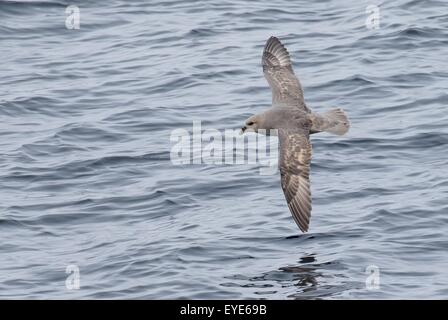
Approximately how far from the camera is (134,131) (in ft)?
52.7

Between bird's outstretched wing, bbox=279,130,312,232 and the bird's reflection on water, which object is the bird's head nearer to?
bird's outstretched wing, bbox=279,130,312,232

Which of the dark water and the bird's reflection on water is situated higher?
the dark water

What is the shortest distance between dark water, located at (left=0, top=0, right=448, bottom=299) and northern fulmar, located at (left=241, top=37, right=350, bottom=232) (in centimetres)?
39

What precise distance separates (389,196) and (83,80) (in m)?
6.72

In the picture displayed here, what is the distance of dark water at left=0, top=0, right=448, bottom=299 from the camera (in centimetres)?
1170

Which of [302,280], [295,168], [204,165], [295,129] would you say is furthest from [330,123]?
[302,280]

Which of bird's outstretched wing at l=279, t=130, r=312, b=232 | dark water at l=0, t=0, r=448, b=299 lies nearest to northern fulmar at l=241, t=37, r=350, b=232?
bird's outstretched wing at l=279, t=130, r=312, b=232

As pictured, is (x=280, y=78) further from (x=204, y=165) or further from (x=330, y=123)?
(x=204, y=165)

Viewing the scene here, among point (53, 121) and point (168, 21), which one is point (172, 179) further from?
point (168, 21)

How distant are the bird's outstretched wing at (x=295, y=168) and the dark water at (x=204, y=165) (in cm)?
37

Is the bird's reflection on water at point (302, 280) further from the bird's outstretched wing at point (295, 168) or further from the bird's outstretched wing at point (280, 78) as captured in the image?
the bird's outstretched wing at point (280, 78)
